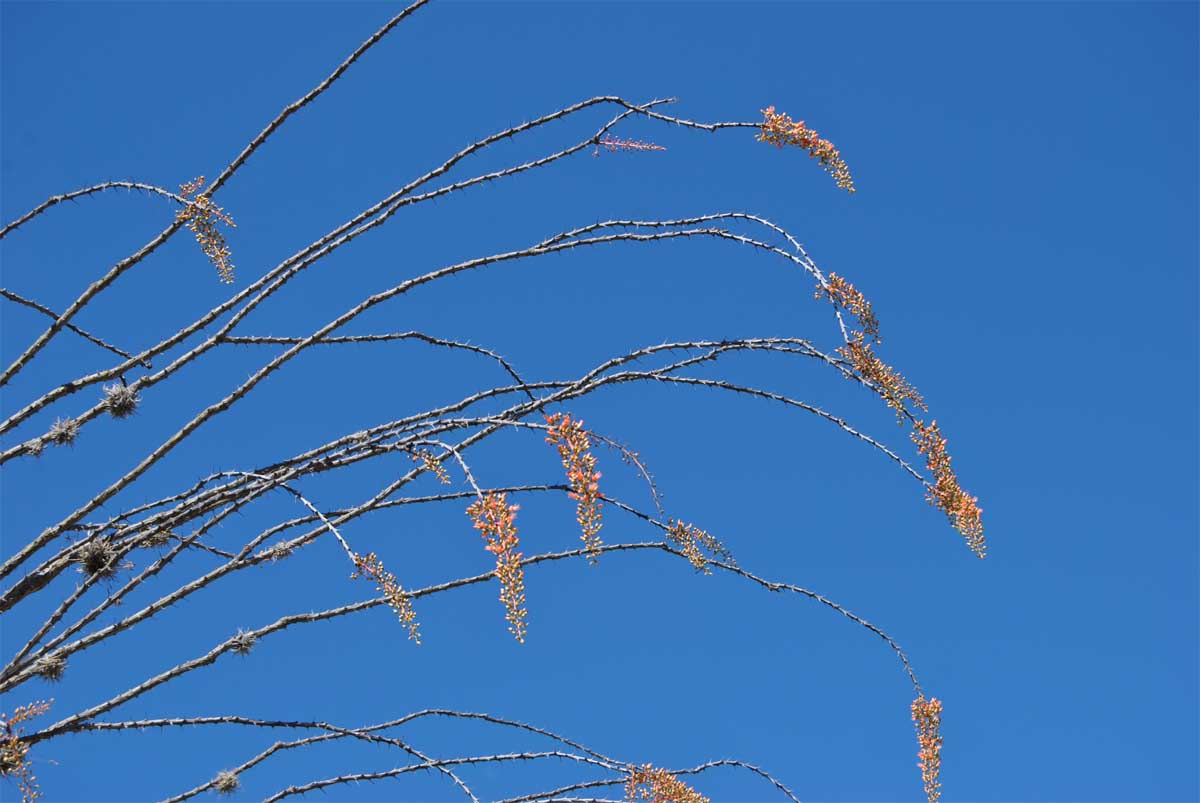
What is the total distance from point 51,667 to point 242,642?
47cm

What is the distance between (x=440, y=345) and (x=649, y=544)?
0.81m

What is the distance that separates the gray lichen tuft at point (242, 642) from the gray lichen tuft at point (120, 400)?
2.29 feet

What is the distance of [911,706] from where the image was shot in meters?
3.61

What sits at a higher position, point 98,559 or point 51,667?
point 98,559

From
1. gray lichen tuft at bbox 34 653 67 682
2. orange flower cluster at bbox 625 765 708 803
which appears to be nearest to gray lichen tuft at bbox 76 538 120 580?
gray lichen tuft at bbox 34 653 67 682

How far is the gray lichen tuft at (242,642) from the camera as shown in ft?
9.89

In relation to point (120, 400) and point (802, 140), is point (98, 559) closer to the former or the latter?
point (120, 400)

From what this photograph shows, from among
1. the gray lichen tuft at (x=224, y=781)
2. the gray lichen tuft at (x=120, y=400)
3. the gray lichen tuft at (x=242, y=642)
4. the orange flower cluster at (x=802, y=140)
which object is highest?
the orange flower cluster at (x=802, y=140)

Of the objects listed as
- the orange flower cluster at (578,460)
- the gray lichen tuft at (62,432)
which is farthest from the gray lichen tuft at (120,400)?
the orange flower cluster at (578,460)

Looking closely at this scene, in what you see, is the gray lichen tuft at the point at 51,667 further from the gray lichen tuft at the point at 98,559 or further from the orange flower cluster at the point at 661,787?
the orange flower cluster at the point at 661,787

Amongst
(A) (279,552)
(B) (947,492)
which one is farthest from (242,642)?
(B) (947,492)

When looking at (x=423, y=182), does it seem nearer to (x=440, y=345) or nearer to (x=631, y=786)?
(x=440, y=345)

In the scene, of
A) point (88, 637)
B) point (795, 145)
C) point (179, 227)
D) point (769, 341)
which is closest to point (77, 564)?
point (88, 637)

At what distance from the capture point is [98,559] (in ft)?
9.96
